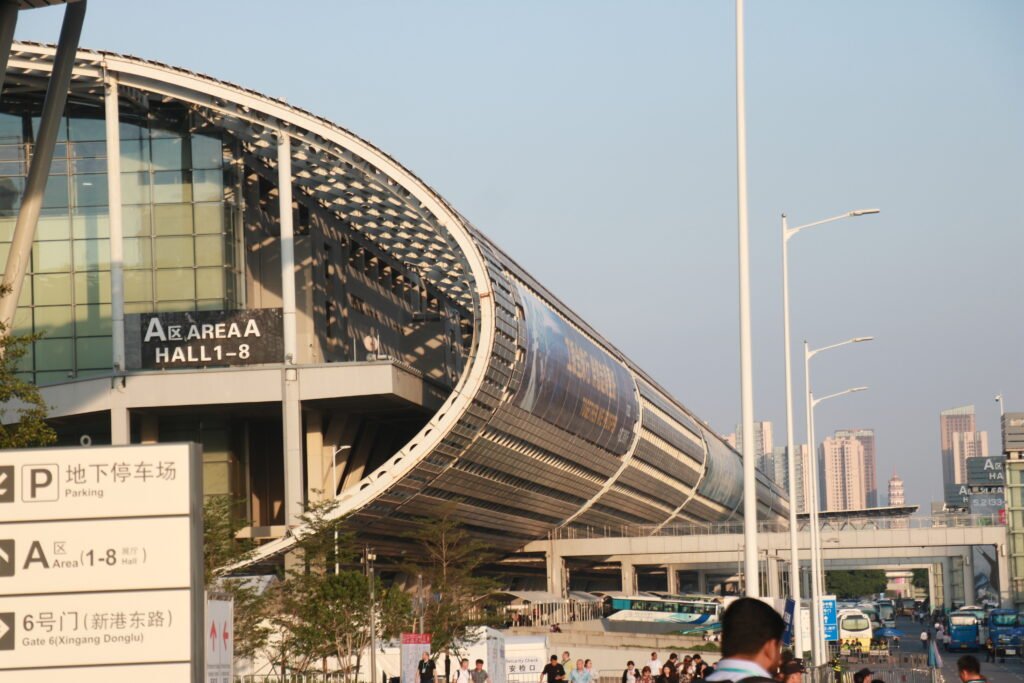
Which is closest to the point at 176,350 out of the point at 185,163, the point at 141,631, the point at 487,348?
the point at 185,163

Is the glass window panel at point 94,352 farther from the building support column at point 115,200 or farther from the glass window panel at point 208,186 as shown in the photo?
the glass window panel at point 208,186

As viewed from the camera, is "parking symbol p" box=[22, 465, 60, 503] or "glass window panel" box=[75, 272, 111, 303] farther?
"glass window panel" box=[75, 272, 111, 303]

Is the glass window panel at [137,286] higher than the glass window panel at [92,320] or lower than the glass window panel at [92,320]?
higher

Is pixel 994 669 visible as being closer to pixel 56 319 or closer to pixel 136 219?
pixel 136 219

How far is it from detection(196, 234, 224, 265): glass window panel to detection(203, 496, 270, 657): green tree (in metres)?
16.1

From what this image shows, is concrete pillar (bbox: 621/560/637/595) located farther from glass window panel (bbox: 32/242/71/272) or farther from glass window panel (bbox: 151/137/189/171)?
glass window panel (bbox: 151/137/189/171)

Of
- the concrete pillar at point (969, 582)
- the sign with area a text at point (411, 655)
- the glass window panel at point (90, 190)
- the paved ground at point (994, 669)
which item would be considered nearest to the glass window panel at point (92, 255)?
the glass window panel at point (90, 190)

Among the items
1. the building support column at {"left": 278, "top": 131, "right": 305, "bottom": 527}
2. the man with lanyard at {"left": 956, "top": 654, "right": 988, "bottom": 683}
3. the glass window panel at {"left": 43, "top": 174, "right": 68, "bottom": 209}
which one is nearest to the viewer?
the man with lanyard at {"left": 956, "top": 654, "right": 988, "bottom": 683}

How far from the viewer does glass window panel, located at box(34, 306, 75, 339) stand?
224ft

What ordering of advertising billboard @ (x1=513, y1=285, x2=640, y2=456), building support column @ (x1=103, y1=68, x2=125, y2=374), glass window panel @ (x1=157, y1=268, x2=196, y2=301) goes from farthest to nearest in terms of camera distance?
advertising billboard @ (x1=513, y1=285, x2=640, y2=456) → glass window panel @ (x1=157, y1=268, x2=196, y2=301) → building support column @ (x1=103, y1=68, x2=125, y2=374)

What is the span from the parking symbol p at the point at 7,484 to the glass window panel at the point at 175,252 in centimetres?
5557

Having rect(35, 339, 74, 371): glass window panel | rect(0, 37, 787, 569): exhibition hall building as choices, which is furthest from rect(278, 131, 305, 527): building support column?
rect(35, 339, 74, 371): glass window panel

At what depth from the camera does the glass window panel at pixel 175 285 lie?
67.7 m

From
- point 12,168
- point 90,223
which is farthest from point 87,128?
point 12,168
